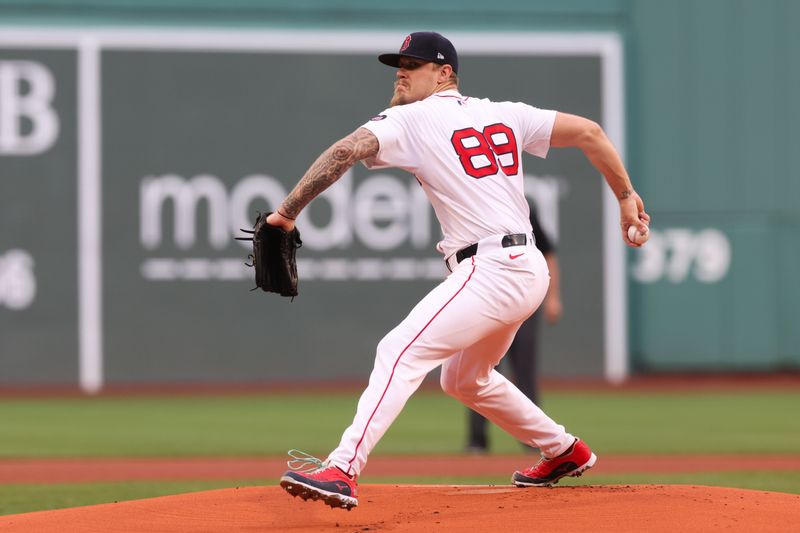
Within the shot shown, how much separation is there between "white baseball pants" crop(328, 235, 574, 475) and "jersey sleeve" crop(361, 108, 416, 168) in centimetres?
45

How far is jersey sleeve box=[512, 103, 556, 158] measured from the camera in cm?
534

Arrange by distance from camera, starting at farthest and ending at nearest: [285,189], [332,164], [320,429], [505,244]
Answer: [285,189], [320,429], [505,244], [332,164]

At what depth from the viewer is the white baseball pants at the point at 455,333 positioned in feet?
15.9

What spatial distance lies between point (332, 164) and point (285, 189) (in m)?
10.1

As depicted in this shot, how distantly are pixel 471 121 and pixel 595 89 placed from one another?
1077cm

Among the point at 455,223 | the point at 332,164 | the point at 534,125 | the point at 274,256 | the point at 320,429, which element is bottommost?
the point at 320,429

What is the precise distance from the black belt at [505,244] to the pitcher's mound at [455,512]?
0.97 m

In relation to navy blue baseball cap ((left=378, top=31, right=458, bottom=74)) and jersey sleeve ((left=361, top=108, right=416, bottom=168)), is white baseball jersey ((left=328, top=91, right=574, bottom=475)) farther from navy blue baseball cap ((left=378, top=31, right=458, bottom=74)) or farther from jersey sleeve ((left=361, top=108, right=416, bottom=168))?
A: navy blue baseball cap ((left=378, top=31, right=458, bottom=74))

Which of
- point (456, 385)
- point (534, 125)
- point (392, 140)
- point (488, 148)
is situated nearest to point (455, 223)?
point (488, 148)

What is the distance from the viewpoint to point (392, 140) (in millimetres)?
5023

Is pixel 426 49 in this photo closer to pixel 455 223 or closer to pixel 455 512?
pixel 455 223

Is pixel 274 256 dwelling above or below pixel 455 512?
above

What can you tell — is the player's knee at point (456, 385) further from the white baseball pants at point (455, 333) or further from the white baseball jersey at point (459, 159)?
the white baseball jersey at point (459, 159)

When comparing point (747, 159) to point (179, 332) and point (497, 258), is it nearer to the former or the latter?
point (179, 332)
